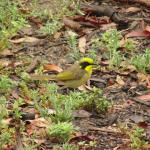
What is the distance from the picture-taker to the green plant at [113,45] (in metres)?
8.67

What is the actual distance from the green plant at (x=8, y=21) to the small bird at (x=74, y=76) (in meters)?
1.19

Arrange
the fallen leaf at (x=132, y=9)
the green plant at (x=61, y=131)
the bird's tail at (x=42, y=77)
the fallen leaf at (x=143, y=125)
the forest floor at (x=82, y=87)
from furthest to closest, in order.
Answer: the fallen leaf at (x=132, y=9) → the bird's tail at (x=42, y=77) → the fallen leaf at (x=143, y=125) → the forest floor at (x=82, y=87) → the green plant at (x=61, y=131)

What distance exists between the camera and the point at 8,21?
970 cm

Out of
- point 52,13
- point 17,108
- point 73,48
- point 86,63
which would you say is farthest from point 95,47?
point 17,108

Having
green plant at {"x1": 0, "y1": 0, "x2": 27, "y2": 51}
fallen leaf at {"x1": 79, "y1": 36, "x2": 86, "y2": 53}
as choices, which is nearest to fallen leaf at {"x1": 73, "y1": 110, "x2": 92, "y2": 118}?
fallen leaf at {"x1": 79, "y1": 36, "x2": 86, "y2": 53}

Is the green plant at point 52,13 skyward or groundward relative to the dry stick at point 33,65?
skyward

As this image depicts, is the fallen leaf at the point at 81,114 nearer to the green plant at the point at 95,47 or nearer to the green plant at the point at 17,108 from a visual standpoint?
the green plant at the point at 17,108

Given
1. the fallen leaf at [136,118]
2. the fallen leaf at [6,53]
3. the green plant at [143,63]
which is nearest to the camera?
the fallen leaf at [136,118]

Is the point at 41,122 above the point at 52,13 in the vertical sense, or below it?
below

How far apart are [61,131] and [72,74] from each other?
5.71 ft

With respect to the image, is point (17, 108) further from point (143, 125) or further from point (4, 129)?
point (143, 125)

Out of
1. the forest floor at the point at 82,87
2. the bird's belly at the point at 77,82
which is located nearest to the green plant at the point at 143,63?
the forest floor at the point at 82,87

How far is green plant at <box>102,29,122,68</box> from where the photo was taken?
28.5 feet

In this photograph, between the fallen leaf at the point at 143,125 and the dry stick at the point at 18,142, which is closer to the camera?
the dry stick at the point at 18,142
